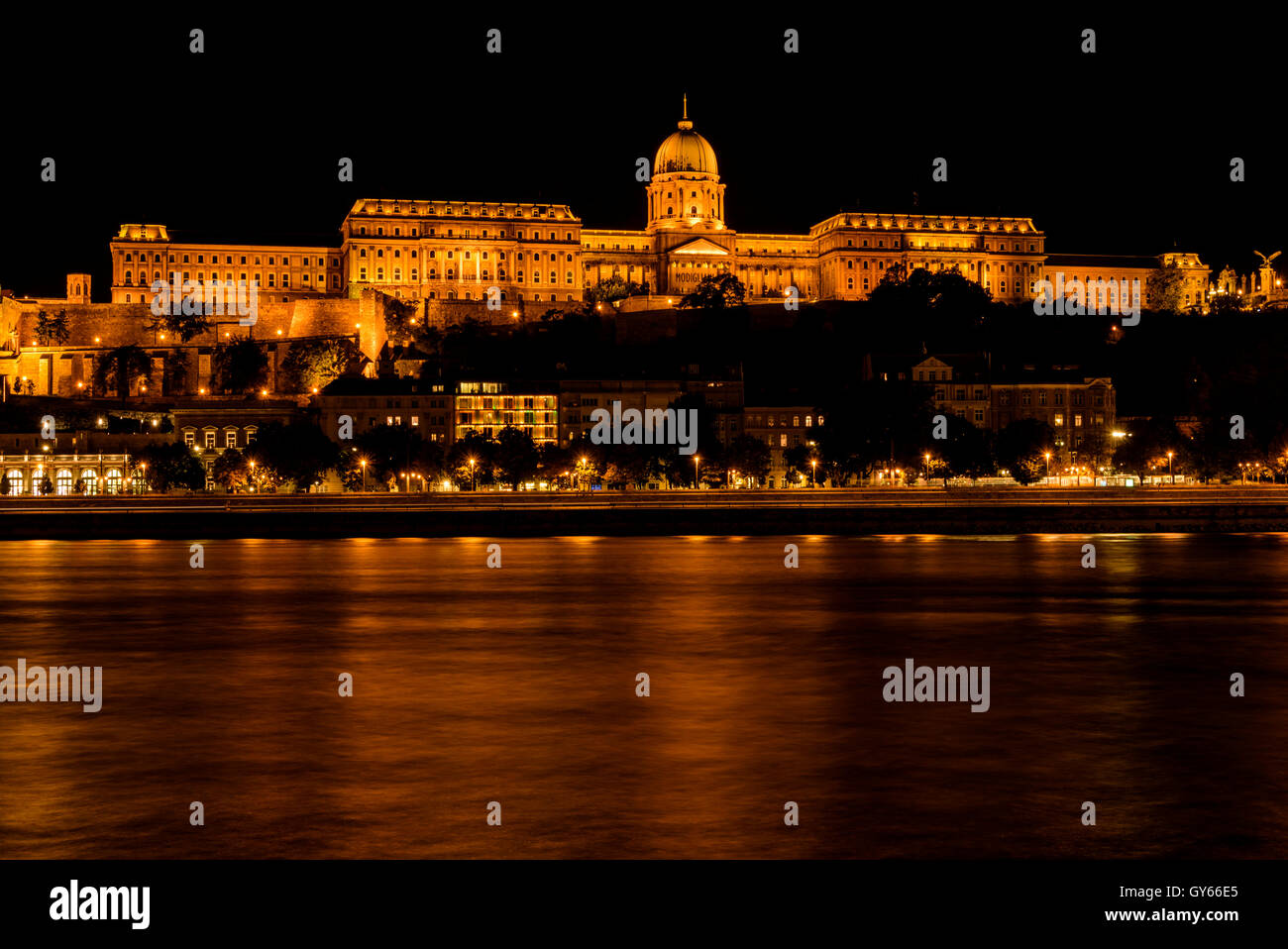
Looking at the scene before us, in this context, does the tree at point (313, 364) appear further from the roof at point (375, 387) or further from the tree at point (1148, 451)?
the tree at point (1148, 451)

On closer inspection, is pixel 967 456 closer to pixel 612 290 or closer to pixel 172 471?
pixel 172 471

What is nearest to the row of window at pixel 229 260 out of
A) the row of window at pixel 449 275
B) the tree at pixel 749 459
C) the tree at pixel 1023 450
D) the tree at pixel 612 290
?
the row of window at pixel 449 275

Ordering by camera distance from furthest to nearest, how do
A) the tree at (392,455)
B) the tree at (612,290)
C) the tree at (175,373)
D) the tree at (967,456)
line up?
the tree at (612,290), the tree at (175,373), the tree at (392,455), the tree at (967,456)

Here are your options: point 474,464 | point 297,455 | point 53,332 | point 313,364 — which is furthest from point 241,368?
point 474,464
